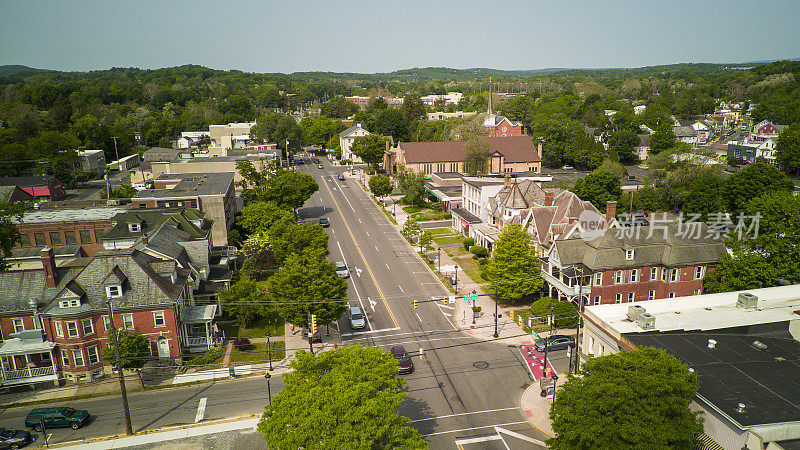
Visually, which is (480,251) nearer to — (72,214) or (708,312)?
(708,312)

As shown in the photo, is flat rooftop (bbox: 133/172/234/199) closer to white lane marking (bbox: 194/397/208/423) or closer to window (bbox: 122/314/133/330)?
window (bbox: 122/314/133/330)

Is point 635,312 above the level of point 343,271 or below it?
above

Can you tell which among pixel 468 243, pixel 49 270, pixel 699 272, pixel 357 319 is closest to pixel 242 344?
pixel 357 319

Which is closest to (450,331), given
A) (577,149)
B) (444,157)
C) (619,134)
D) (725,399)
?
(725,399)

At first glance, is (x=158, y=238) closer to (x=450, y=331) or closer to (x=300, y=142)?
(x=450, y=331)

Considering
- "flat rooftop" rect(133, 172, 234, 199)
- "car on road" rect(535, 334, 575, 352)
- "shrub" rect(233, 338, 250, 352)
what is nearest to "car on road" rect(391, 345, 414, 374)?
"car on road" rect(535, 334, 575, 352)

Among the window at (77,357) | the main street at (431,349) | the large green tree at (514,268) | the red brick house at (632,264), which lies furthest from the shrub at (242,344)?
the red brick house at (632,264)
